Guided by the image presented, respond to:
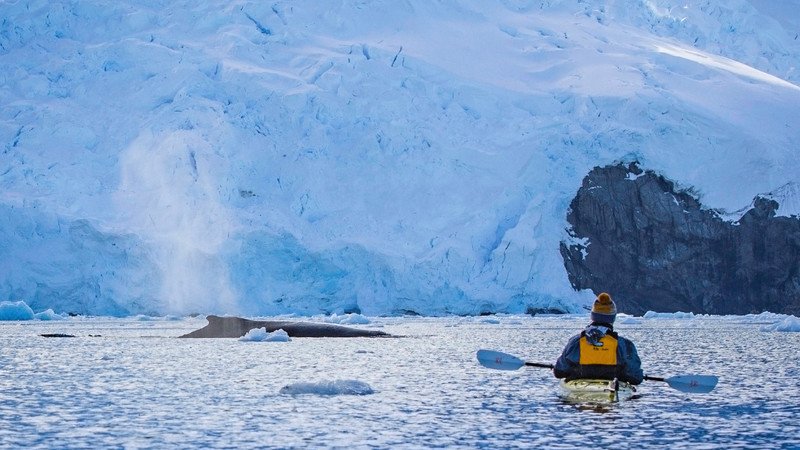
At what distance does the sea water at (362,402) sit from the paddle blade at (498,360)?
0.71 feet

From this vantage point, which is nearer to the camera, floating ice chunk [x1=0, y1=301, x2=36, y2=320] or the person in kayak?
the person in kayak

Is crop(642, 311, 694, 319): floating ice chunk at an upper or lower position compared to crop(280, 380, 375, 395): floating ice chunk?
upper

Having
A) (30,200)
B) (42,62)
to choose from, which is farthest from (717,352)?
(42,62)

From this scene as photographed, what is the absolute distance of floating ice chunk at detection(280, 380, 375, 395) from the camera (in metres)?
11.8

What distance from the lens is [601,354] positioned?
36.5ft

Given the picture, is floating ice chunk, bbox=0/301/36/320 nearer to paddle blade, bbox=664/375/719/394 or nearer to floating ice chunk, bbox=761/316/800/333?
floating ice chunk, bbox=761/316/800/333

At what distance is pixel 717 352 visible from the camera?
18750mm

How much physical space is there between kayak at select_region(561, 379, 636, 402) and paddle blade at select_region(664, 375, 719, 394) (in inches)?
23.1

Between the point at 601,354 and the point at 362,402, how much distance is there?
2.46 metres

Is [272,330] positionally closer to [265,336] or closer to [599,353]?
[265,336]

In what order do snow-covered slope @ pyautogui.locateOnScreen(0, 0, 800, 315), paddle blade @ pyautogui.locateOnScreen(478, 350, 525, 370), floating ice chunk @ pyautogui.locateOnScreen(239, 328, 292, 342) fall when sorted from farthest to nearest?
snow-covered slope @ pyautogui.locateOnScreen(0, 0, 800, 315), floating ice chunk @ pyautogui.locateOnScreen(239, 328, 292, 342), paddle blade @ pyautogui.locateOnScreen(478, 350, 525, 370)

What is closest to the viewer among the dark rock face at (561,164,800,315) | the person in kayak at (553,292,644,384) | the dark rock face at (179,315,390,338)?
the person in kayak at (553,292,644,384)

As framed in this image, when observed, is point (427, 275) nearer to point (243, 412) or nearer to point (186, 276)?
point (186, 276)

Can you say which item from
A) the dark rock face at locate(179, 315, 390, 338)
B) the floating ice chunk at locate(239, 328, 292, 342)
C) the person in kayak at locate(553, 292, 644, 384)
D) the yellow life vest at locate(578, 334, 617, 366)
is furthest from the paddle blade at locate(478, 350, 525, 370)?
the dark rock face at locate(179, 315, 390, 338)
